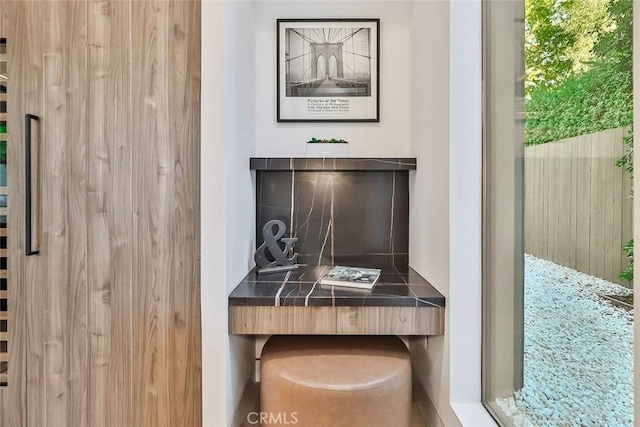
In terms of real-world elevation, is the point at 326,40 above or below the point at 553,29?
above

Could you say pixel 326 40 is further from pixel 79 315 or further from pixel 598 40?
pixel 79 315

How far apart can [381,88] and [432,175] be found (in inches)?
29.6

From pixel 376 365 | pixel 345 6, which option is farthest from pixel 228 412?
pixel 345 6

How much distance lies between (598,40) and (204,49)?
1.32m

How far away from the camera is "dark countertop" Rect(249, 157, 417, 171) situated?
1.98m

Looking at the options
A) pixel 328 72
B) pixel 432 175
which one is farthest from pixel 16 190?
pixel 432 175

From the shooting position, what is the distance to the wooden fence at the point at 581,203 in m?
0.88

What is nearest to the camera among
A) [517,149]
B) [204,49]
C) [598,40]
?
[598,40]

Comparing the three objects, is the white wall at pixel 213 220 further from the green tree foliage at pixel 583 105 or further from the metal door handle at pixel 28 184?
the green tree foliage at pixel 583 105

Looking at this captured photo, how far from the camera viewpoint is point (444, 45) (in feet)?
5.02

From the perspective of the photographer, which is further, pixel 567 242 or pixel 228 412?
pixel 228 412

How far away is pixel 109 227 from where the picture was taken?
152 cm

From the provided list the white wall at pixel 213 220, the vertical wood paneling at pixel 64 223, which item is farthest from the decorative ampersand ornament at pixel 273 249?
the vertical wood paneling at pixel 64 223

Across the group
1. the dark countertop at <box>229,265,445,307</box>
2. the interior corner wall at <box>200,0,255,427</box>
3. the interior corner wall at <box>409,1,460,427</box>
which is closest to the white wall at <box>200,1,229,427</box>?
the interior corner wall at <box>200,0,255,427</box>
